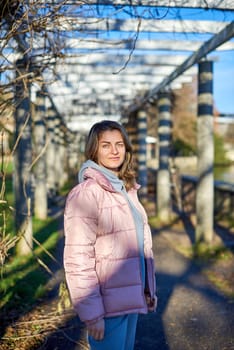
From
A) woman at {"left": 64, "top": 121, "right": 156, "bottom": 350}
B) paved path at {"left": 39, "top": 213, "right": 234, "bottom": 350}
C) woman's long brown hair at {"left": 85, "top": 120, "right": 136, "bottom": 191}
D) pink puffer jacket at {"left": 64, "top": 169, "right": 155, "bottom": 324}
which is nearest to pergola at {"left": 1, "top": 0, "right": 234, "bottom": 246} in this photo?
woman's long brown hair at {"left": 85, "top": 120, "right": 136, "bottom": 191}

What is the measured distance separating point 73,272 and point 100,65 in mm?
8295

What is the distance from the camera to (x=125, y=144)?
2686 mm

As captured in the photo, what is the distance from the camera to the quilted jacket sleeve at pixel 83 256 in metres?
2.27

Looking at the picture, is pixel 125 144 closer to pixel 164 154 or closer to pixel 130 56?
pixel 130 56

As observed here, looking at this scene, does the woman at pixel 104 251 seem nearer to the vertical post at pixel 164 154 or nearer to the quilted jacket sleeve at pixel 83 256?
the quilted jacket sleeve at pixel 83 256

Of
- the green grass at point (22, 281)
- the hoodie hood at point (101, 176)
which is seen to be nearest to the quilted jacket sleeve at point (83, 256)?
the hoodie hood at point (101, 176)

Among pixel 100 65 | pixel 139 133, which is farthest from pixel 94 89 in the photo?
pixel 100 65

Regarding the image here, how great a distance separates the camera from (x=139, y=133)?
15.4 meters

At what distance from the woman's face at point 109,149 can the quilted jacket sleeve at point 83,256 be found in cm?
28

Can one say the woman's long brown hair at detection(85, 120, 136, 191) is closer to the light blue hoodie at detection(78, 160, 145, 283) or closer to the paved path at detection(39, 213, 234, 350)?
the light blue hoodie at detection(78, 160, 145, 283)

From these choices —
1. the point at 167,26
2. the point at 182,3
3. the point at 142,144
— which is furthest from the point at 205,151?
the point at 142,144

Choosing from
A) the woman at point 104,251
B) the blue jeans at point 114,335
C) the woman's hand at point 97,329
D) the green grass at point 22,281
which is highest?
the woman at point 104,251

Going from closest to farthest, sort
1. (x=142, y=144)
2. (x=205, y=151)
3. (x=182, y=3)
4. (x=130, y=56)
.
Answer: (x=130, y=56), (x=182, y=3), (x=205, y=151), (x=142, y=144)

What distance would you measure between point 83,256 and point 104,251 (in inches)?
5.6
